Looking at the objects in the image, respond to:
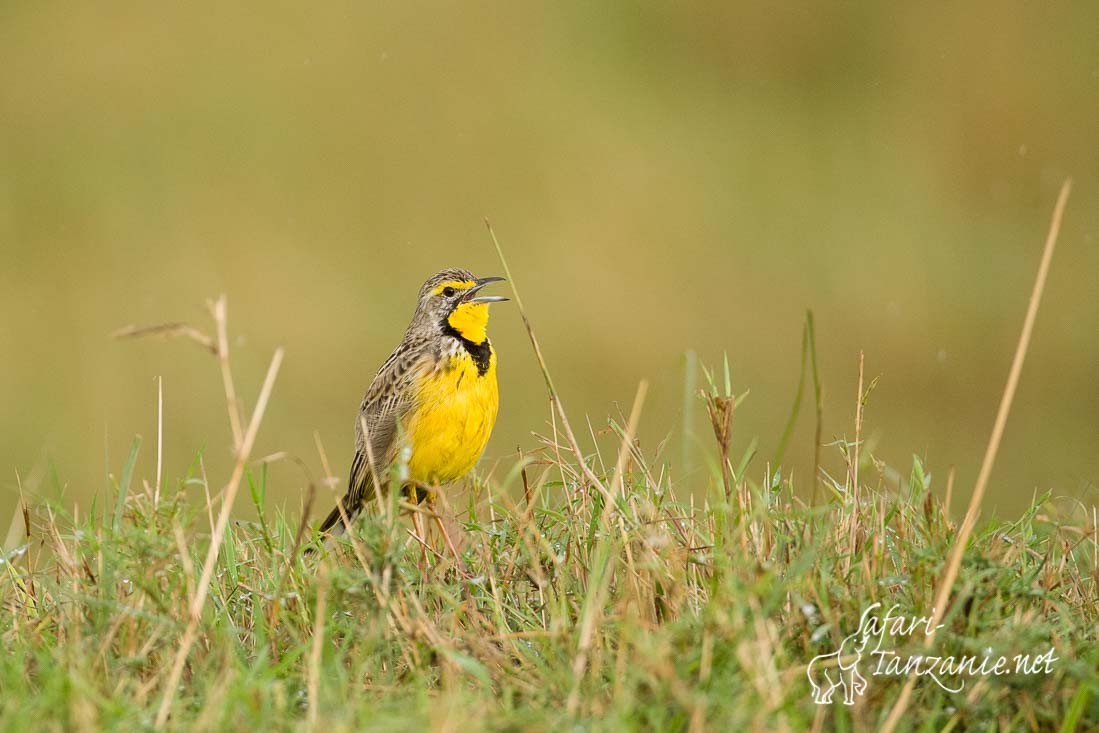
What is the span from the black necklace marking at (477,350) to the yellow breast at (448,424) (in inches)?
2.8

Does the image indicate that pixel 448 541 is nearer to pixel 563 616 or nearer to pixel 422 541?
pixel 422 541

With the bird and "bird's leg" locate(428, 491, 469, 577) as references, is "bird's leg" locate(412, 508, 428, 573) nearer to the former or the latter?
"bird's leg" locate(428, 491, 469, 577)

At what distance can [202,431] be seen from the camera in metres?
10.6

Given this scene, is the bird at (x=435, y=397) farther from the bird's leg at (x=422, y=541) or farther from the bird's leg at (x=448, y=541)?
the bird's leg at (x=448, y=541)

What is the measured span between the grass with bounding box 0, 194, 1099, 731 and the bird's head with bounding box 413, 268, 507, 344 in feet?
5.60

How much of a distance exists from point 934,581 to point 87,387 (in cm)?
901

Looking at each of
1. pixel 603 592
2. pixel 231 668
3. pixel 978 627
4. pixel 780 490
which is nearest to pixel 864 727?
pixel 978 627

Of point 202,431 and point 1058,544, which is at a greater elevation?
point 1058,544

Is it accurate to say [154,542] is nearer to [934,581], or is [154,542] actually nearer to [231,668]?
[231,668]

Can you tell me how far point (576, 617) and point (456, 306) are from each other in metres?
2.46

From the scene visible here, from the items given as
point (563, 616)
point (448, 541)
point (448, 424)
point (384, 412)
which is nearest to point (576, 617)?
point (563, 616)

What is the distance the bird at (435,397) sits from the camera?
569 centimetres

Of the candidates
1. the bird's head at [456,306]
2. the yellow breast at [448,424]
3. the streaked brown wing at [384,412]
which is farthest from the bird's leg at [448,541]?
the bird's head at [456,306]

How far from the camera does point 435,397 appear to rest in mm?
5734
